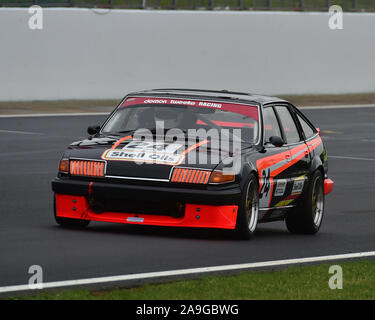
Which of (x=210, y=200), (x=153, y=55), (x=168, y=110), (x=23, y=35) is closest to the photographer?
(x=210, y=200)

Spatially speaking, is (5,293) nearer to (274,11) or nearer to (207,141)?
(207,141)

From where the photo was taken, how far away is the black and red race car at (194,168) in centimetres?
1059

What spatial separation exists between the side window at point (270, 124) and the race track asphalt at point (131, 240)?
1.07m

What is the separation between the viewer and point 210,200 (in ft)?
34.5

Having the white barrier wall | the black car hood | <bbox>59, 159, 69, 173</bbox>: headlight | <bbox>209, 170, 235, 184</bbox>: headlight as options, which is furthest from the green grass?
the white barrier wall

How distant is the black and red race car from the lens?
34.7 ft

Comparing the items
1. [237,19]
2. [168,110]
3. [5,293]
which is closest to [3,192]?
[168,110]

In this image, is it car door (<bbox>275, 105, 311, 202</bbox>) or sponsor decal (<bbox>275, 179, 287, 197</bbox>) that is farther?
car door (<bbox>275, 105, 311, 202</bbox>)

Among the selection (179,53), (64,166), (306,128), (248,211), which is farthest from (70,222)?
(179,53)

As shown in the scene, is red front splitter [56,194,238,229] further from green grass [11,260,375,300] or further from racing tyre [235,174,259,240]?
green grass [11,260,375,300]

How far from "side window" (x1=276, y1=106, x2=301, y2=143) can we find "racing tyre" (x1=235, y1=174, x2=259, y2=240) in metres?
1.34

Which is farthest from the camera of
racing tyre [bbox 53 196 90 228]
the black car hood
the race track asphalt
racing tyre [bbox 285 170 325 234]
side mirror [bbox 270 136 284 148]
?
racing tyre [bbox 285 170 325 234]

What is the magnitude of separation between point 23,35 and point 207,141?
23.0 metres

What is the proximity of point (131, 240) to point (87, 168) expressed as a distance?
32.7 inches
